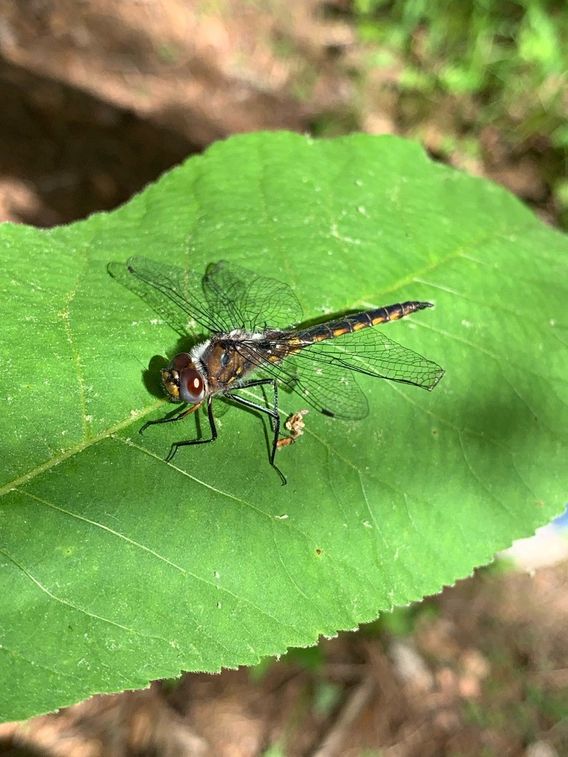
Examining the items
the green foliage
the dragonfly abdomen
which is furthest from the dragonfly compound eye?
the green foliage

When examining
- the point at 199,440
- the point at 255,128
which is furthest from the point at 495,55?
the point at 199,440

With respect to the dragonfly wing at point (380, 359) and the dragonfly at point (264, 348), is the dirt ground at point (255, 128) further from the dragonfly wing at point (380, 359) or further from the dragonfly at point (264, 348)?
the dragonfly wing at point (380, 359)

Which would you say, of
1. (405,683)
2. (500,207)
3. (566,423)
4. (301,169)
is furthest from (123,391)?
(405,683)

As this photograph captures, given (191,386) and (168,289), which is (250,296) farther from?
(191,386)

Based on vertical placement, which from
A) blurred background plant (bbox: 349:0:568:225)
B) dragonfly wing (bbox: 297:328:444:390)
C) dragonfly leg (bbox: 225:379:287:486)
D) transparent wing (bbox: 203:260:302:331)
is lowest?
dragonfly leg (bbox: 225:379:287:486)

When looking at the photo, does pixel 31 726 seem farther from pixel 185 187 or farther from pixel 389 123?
pixel 389 123

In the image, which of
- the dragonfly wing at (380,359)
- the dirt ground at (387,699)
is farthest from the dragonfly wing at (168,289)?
the dirt ground at (387,699)

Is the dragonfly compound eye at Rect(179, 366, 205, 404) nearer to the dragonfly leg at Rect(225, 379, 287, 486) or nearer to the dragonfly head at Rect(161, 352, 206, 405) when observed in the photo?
the dragonfly head at Rect(161, 352, 206, 405)
